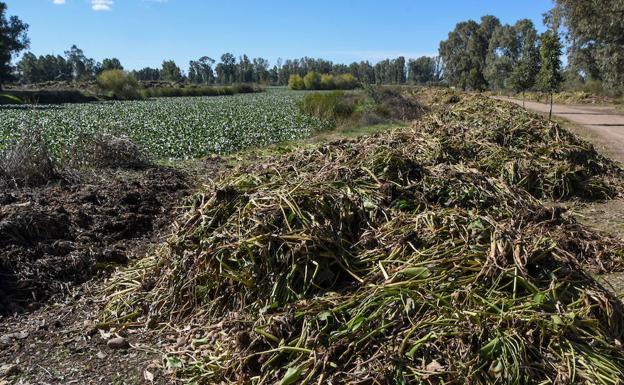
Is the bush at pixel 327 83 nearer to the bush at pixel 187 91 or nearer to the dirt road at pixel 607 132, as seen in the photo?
the bush at pixel 187 91

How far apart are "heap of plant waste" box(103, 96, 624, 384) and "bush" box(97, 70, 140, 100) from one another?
4968 centimetres

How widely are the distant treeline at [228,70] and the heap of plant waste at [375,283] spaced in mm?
82690

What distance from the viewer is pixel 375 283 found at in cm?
361

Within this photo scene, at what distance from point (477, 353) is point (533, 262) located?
977mm

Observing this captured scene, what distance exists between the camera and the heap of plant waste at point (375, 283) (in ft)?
9.60

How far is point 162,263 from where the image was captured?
4461mm

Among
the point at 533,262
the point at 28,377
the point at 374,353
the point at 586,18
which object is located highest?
the point at 586,18

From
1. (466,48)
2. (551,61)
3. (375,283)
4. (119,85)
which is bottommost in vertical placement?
(375,283)

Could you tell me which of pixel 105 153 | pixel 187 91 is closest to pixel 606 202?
pixel 105 153

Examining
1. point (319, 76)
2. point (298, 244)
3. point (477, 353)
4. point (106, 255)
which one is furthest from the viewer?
point (319, 76)

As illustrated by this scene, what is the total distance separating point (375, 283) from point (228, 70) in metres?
124

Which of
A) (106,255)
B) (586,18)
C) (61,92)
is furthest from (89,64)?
(106,255)

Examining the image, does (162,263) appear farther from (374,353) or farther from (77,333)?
(374,353)

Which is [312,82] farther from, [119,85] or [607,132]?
[607,132]
